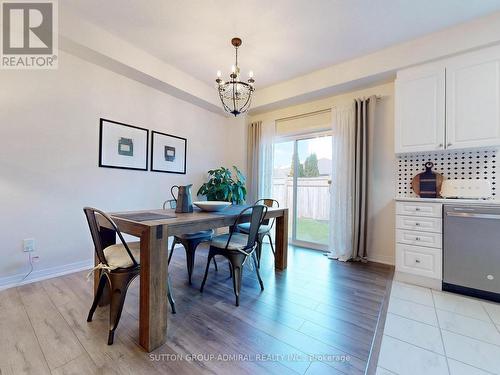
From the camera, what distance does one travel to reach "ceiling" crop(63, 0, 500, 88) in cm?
209

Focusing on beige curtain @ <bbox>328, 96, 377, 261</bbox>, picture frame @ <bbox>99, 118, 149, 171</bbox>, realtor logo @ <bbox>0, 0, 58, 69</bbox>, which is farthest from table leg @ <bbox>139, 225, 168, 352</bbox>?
beige curtain @ <bbox>328, 96, 377, 261</bbox>

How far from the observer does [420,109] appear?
2480mm

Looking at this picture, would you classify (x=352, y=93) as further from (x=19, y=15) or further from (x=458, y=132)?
(x=19, y=15)

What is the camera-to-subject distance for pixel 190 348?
1338mm

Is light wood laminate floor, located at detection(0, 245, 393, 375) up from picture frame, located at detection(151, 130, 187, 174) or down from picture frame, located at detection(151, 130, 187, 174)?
down

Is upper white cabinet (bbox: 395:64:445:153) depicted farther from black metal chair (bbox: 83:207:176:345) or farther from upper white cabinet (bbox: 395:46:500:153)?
black metal chair (bbox: 83:207:176:345)

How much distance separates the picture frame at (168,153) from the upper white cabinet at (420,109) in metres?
3.10

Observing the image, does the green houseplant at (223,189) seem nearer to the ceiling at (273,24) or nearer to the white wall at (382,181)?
the ceiling at (273,24)

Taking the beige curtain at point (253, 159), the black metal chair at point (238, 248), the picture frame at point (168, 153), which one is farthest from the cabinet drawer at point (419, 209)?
the picture frame at point (168, 153)

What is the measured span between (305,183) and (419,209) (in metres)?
1.74

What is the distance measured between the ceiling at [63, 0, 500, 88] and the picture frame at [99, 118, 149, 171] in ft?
3.48

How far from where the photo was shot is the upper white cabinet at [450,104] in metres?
2.16

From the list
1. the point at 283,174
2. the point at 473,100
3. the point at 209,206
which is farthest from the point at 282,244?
the point at 473,100

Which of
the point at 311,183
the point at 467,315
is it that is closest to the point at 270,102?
the point at 311,183
